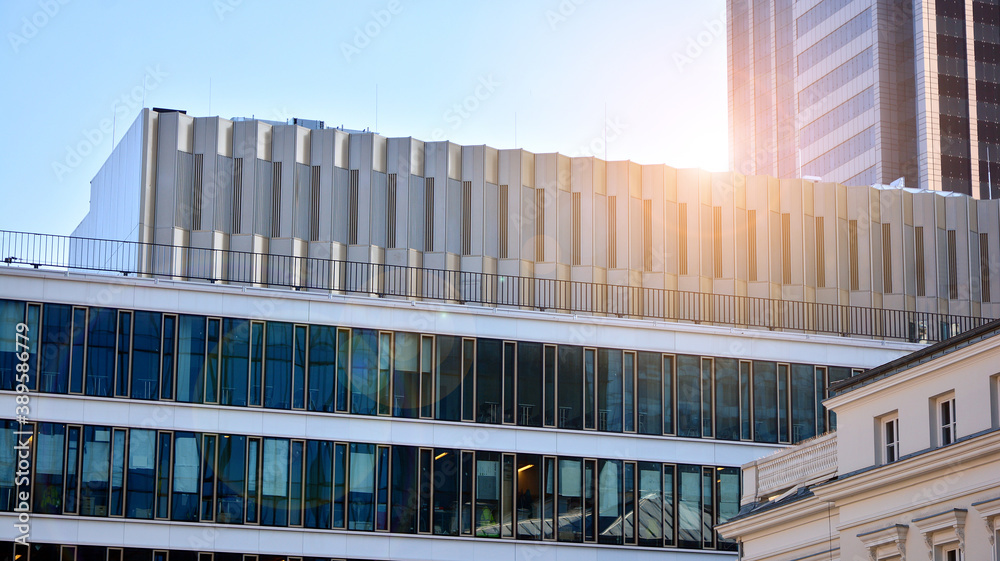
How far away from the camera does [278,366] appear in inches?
2119

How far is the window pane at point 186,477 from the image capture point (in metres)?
51.6

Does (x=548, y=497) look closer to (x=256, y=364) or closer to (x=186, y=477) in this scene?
(x=256, y=364)

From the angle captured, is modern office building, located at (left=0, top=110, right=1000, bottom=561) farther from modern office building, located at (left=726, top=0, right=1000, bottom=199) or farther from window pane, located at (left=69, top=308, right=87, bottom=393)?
modern office building, located at (left=726, top=0, right=1000, bottom=199)

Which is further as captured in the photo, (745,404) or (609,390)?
(745,404)

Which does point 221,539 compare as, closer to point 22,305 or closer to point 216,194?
point 22,305

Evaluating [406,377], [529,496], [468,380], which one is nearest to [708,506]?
[529,496]

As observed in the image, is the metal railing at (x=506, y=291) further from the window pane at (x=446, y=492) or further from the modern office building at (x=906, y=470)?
the modern office building at (x=906, y=470)

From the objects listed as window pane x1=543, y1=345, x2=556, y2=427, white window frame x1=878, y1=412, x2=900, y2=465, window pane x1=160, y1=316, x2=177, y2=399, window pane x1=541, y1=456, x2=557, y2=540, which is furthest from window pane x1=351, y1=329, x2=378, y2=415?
white window frame x1=878, y1=412, x2=900, y2=465

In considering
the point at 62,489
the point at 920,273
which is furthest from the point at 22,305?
the point at 920,273

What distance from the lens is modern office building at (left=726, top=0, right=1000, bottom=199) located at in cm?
14238

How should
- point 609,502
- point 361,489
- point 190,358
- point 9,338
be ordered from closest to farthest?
point 9,338
point 190,358
point 361,489
point 609,502

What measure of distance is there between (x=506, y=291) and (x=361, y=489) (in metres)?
15.4

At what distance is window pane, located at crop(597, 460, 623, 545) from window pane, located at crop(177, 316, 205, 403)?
15.2 m

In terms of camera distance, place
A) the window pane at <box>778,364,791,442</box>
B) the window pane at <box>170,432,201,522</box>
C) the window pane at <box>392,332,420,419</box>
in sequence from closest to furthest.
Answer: the window pane at <box>170,432,201,522</box> < the window pane at <box>392,332,420,419</box> < the window pane at <box>778,364,791,442</box>
